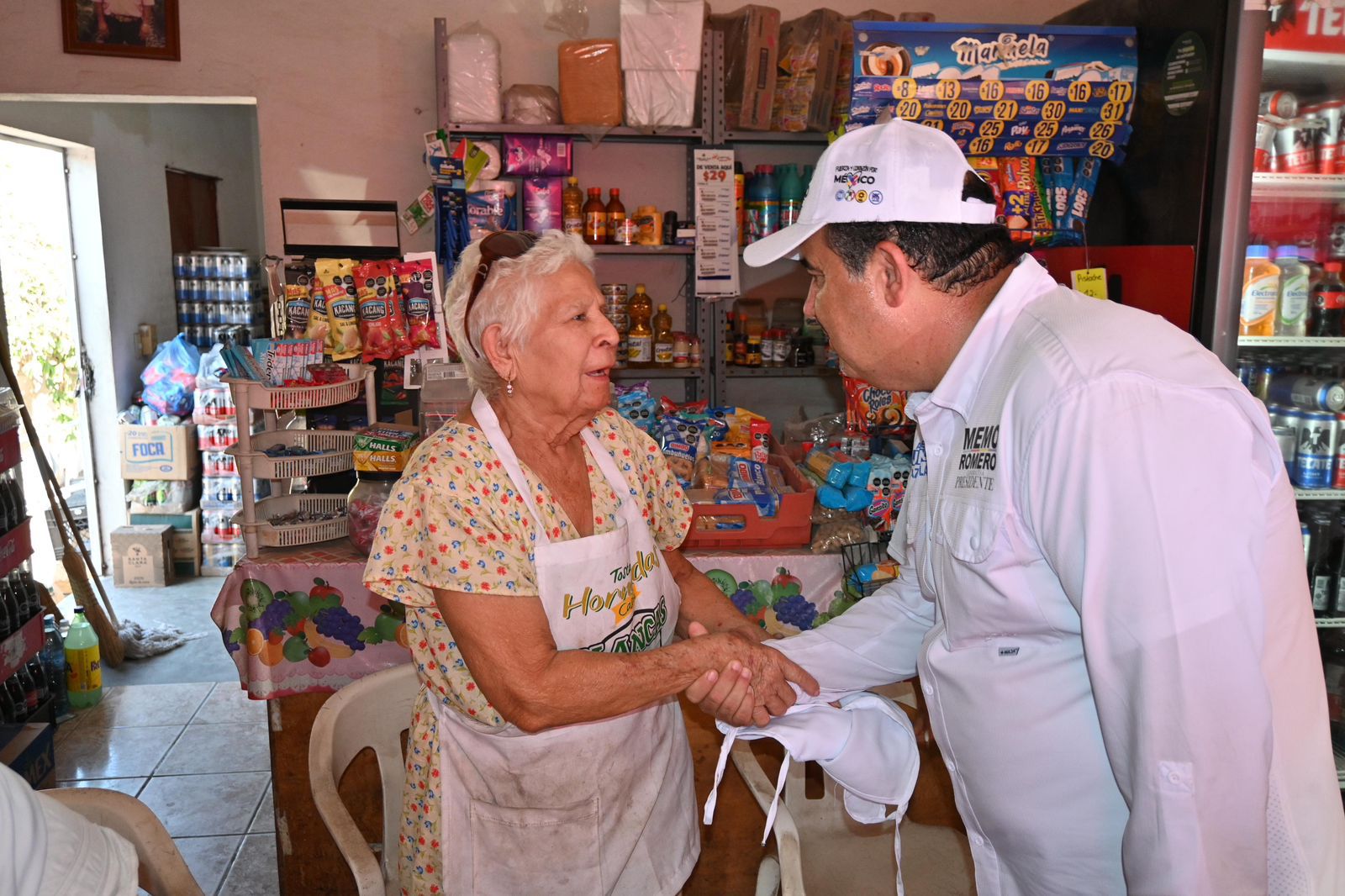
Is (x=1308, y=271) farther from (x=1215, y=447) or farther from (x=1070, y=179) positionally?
(x=1215, y=447)

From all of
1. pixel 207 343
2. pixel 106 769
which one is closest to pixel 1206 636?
pixel 106 769

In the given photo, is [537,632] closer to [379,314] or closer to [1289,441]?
[379,314]

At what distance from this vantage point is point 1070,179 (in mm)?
3377

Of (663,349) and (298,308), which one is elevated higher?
(298,308)

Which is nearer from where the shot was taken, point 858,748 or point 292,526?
point 858,748

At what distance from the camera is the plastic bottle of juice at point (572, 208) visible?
4.55 m

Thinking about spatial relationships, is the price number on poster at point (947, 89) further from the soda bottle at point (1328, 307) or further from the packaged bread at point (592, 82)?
the packaged bread at point (592, 82)

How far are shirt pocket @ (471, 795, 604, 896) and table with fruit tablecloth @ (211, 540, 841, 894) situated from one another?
1.02 m

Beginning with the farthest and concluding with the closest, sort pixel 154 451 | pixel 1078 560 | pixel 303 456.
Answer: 1. pixel 154 451
2. pixel 303 456
3. pixel 1078 560

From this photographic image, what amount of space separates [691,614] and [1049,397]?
1.09m

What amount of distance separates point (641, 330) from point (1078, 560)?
140 inches

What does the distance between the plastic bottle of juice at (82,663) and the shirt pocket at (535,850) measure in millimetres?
3694

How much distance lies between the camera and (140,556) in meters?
6.53

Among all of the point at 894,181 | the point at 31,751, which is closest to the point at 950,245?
the point at 894,181
